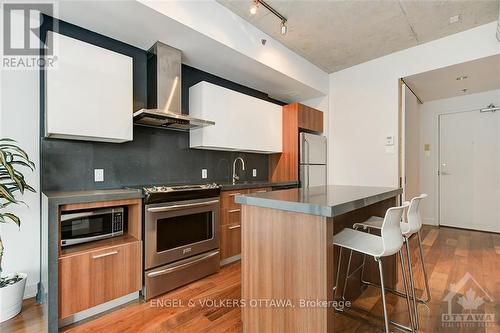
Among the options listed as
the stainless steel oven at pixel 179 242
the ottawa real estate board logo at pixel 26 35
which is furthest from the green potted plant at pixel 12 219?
the stainless steel oven at pixel 179 242

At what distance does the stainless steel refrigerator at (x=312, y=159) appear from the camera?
12.5ft

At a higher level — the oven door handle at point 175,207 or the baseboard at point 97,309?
the oven door handle at point 175,207

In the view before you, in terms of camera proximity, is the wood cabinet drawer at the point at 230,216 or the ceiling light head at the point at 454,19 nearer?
the ceiling light head at the point at 454,19

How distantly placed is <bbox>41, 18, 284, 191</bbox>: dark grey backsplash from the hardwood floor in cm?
111

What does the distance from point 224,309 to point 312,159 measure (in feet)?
Answer: 8.70

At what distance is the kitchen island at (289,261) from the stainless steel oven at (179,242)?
3.11 feet

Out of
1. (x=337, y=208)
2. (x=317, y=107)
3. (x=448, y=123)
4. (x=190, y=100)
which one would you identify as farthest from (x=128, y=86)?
(x=448, y=123)

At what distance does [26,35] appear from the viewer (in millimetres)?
2062

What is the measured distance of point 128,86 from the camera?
2281 mm

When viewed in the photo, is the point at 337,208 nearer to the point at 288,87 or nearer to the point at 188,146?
the point at 188,146

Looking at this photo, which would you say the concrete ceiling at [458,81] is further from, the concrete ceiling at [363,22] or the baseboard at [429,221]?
the baseboard at [429,221]

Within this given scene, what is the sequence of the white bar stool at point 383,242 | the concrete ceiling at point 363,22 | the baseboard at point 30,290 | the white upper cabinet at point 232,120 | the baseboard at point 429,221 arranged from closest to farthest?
1. the white bar stool at point 383,242
2. the baseboard at point 30,290
3. the concrete ceiling at point 363,22
4. the white upper cabinet at point 232,120
5. the baseboard at point 429,221

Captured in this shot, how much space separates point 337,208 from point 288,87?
297 cm

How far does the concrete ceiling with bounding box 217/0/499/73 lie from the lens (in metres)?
2.45
